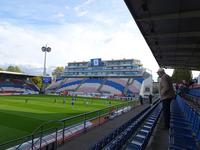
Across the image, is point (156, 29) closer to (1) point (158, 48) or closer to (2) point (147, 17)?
(2) point (147, 17)

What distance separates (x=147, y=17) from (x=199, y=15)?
1493mm

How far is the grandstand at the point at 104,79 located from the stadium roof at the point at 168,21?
38.3 meters

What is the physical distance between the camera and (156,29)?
27.3ft

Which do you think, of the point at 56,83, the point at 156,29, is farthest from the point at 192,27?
the point at 56,83

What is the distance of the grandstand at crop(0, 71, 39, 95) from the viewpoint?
45147 mm

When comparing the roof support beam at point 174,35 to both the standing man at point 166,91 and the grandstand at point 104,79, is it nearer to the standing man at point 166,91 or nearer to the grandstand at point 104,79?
the standing man at point 166,91

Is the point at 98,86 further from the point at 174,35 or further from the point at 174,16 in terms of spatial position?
the point at 174,16

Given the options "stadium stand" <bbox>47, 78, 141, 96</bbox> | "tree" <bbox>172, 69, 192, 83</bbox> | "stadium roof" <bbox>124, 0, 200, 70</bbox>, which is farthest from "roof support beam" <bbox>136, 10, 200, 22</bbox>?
"stadium stand" <bbox>47, 78, 141, 96</bbox>


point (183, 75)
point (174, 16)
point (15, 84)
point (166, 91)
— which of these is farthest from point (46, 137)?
point (15, 84)

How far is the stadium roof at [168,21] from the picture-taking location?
5.98m

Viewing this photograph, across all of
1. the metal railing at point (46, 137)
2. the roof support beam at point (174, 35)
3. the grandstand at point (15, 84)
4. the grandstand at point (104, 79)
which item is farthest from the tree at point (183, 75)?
the metal railing at point (46, 137)

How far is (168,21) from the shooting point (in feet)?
24.2

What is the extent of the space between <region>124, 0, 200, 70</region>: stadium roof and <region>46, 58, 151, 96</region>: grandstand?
3834 cm

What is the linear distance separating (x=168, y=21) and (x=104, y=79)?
51.8 meters
